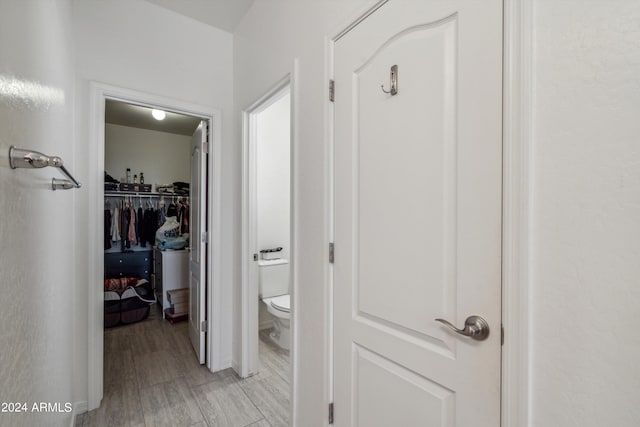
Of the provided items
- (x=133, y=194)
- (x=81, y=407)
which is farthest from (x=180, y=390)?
(x=133, y=194)

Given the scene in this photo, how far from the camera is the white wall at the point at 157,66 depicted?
6.18 feet

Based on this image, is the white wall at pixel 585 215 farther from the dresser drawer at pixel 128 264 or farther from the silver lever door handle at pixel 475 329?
the dresser drawer at pixel 128 264

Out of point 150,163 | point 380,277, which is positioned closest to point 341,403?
point 380,277

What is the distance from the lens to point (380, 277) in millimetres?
1086

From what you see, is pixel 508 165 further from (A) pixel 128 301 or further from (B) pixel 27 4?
(A) pixel 128 301

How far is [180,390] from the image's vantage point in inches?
81.4

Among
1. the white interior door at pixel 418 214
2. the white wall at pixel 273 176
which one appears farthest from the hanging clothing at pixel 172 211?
the white interior door at pixel 418 214

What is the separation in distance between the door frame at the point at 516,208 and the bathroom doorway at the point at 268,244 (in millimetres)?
1086

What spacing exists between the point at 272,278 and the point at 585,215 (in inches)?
106

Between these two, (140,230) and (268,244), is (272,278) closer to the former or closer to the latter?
(268,244)

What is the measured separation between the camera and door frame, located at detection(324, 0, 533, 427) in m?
0.68

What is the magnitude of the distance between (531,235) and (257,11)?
226cm

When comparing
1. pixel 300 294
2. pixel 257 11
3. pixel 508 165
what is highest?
pixel 257 11

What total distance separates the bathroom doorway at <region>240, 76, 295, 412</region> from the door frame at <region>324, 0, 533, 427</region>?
1.09 meters
